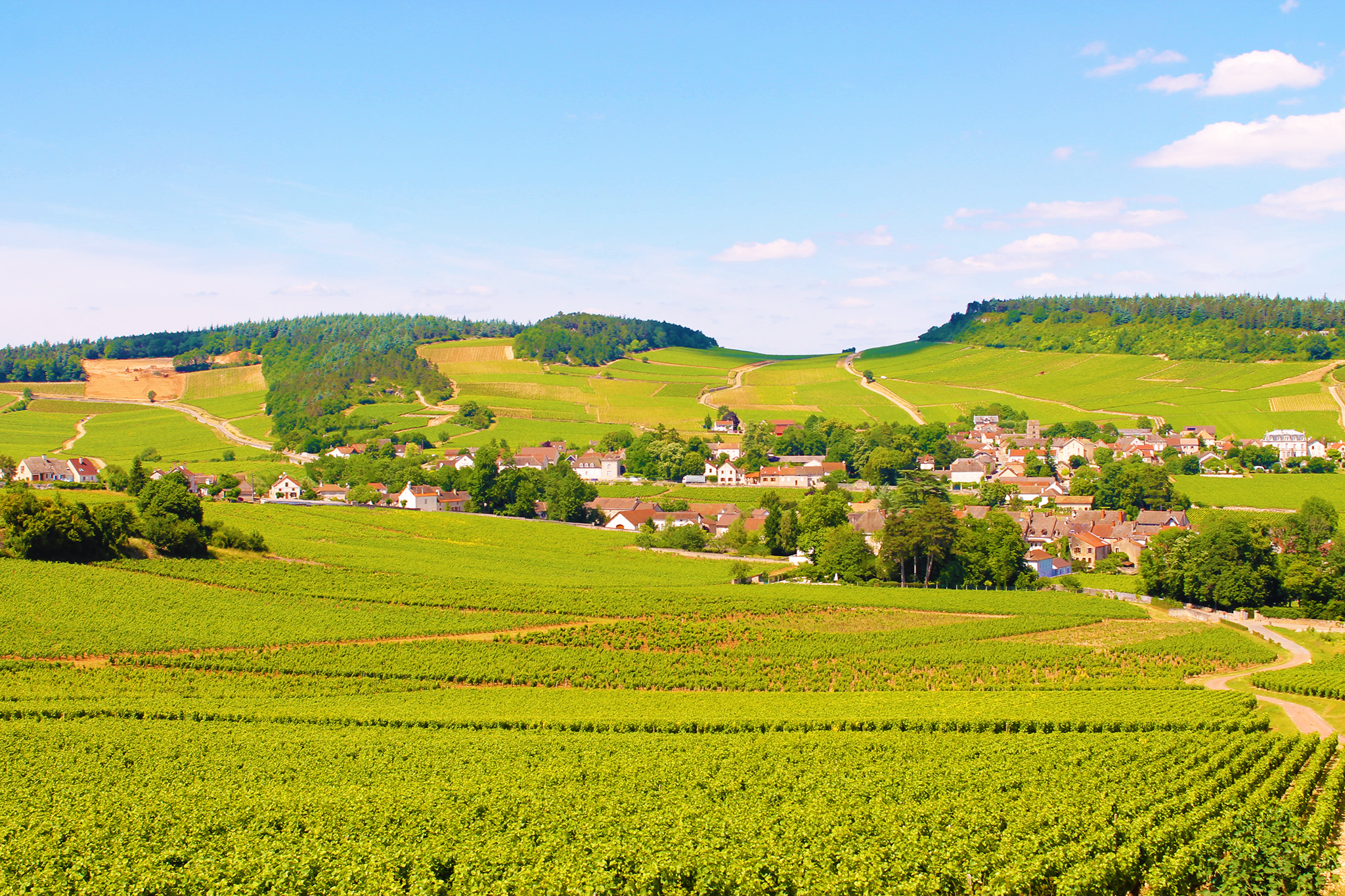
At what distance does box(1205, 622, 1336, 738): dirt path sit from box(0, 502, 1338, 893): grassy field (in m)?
2.06

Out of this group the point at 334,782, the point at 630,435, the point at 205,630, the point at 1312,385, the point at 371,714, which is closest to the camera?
the point at 334,782

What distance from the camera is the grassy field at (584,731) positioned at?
18422mm

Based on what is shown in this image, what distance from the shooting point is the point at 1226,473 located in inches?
4259

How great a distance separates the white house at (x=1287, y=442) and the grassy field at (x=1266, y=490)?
11.4m

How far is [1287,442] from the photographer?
117m

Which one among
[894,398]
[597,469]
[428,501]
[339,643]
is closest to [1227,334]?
[894,398]

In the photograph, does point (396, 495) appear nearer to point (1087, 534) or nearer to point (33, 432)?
point (1087, 534)

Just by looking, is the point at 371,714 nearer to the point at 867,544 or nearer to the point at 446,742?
the point at 446,742

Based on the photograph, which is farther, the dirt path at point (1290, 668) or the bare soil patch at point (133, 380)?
the bare soil patch at point (133, 380)

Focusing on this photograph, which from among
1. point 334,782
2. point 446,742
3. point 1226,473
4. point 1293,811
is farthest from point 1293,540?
point 334,782

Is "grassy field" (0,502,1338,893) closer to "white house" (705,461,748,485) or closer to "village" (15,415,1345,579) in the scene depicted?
"village" (15,415,1345,579)

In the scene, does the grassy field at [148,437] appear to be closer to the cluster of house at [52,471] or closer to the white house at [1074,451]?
the cluster of house at [52,471]

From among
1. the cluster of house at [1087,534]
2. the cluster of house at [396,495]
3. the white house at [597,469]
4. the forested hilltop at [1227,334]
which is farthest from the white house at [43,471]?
the forested hilltop at [1227,334]

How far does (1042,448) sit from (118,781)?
4994 inches
